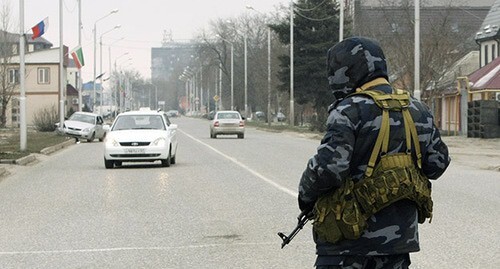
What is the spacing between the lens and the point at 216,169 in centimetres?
2405

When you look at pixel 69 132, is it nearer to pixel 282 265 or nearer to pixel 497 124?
pixel 497 124

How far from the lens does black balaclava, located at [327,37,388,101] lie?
4.68 metres

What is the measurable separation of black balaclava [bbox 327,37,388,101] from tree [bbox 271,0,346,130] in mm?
61169

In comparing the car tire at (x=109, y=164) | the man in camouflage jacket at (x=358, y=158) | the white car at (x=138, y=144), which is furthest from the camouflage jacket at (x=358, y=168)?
the car tire at (x=109, y=164)

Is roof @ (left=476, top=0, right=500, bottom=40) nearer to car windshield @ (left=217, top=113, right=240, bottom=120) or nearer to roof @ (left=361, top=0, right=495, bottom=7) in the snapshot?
car windshield @ (left=217, top=113, right=240, bottom=120)

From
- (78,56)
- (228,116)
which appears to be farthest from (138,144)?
(78,56)

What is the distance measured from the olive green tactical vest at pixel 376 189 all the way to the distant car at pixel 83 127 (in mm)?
46116

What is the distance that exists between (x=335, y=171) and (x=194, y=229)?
7911 mm

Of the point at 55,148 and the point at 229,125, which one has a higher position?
the point at 229,125

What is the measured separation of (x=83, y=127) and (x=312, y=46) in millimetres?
21812

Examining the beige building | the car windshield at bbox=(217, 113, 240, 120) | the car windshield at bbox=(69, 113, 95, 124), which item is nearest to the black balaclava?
the car windshield at bbox=(217, 113, 240, 120)

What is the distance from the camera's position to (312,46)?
67312 mm

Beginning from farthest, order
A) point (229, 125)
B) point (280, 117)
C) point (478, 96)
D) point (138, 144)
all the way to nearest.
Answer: point (280, 117)
point (478, 96)
point (229, 125)
point (138, 144)

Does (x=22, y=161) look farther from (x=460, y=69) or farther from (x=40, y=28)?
(x=460, y=69)
